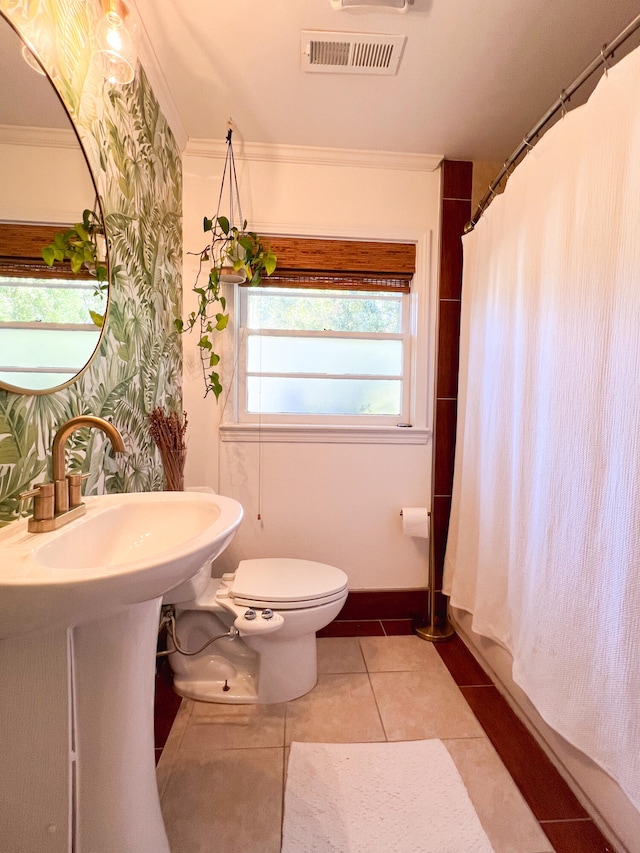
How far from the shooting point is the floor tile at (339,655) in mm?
1632

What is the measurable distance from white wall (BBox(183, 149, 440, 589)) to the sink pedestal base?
1090 millimetres

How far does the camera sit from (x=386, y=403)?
79.3 inches

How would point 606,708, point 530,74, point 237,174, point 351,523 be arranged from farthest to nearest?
point 351,523 → point 237,174 → point 530,74 → point 606,708

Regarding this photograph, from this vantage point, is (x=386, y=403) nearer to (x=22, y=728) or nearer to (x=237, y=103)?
(x=237, y=103)

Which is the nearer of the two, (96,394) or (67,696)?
(67,696)

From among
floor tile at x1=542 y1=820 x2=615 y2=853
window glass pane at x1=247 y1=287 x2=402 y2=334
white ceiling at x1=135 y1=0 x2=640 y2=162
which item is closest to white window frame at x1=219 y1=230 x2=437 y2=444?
window glass pane at x1=247 y1=287 x2=402 y2=334

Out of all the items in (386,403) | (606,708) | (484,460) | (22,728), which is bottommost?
(606,708)

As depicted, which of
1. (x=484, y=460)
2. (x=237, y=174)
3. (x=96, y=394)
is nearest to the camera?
(x=96, y=394)

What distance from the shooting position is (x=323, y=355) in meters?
1.97

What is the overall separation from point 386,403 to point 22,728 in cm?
171

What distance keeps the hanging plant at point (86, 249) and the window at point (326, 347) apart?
866 millimetres

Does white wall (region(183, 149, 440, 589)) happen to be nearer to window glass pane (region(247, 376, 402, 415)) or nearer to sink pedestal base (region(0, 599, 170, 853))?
window glass pane (region(247, 376, 402, 415))

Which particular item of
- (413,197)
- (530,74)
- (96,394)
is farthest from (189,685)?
(530,74)

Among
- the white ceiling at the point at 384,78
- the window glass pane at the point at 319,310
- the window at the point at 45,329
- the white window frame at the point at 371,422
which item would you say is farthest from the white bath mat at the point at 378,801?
the white ceiling at the point at 384,78
